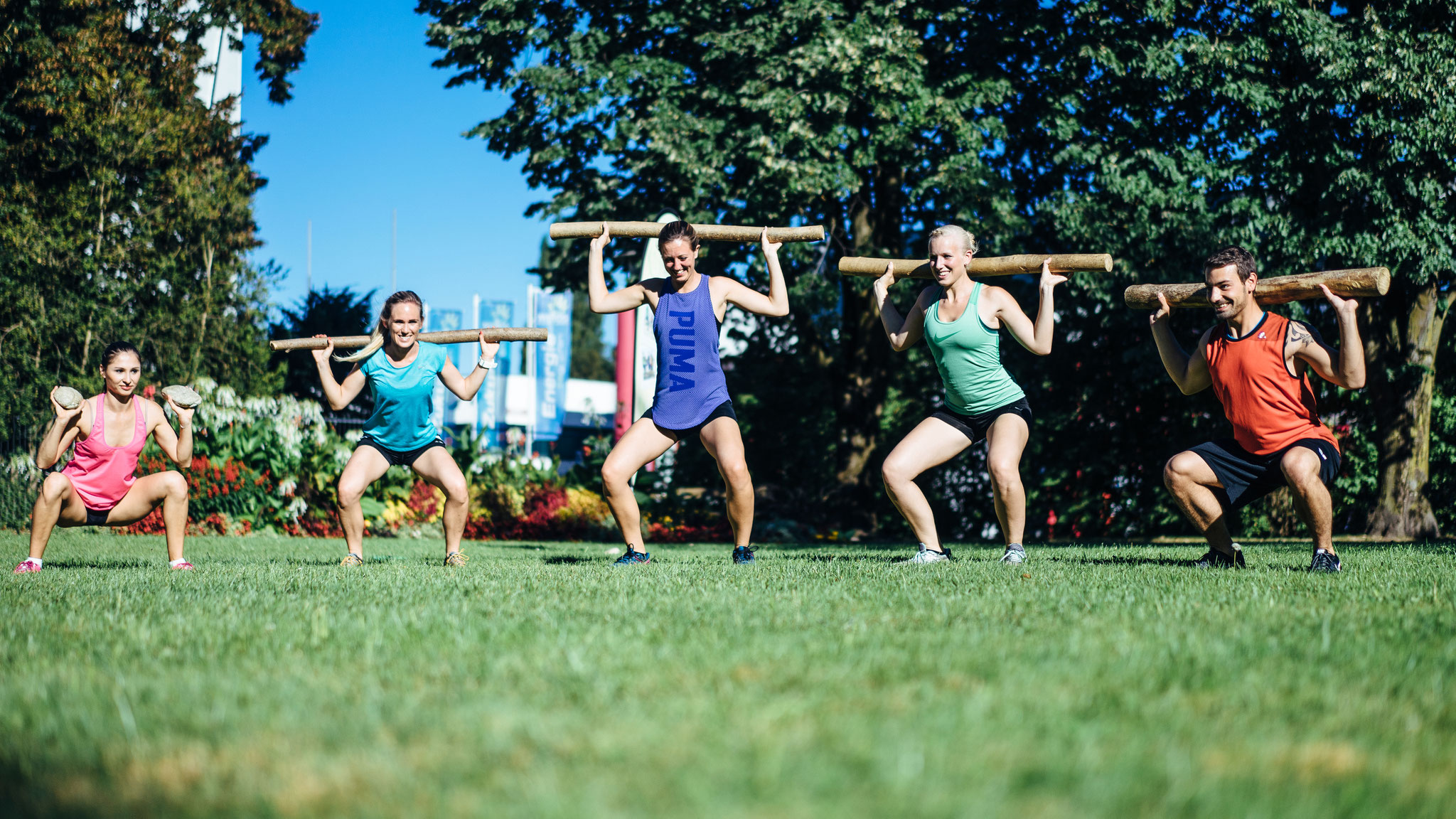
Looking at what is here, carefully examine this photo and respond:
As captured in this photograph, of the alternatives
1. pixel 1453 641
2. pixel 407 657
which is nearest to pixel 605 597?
pixel 407 657

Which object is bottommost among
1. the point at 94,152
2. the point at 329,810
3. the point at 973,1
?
the point at 329,810

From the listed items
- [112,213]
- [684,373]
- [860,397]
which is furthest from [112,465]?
[112,213]

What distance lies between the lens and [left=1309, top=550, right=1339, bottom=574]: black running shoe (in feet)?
21.1

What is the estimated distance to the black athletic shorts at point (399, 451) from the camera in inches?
302

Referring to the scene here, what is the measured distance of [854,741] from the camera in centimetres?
227

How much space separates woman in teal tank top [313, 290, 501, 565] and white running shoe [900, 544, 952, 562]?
10.1 ft

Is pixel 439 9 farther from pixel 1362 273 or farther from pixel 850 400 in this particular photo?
pixel 1362 273

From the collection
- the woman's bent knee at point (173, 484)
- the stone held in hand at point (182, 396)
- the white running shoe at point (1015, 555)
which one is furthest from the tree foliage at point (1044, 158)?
the woman's bent knee at point (173, 484)

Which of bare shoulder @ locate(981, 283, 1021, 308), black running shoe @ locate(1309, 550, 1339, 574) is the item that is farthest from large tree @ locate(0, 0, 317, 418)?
black running shoe @ locate(1309, 550, 1339, 574)

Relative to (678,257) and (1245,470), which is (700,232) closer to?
(678,257)

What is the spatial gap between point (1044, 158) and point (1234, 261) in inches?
325

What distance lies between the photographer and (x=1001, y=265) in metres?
7.43

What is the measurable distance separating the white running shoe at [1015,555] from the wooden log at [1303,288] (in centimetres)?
192

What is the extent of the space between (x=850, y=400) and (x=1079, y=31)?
589 cm
